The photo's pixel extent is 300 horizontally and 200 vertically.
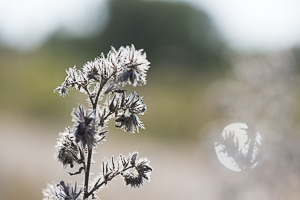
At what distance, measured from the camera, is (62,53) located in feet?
134

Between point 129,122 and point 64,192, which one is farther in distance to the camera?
point 129,122

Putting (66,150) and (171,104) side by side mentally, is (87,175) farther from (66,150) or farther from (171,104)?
(171,104)

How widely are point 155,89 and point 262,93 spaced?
25484 millimetres

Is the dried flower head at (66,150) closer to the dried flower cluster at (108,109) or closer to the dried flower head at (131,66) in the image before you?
the dried flower cluster at (108,109)

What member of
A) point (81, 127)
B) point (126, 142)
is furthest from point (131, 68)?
point (126, 142)

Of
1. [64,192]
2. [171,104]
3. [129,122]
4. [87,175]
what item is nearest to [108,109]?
[129,122]

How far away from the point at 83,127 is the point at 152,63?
40.4 m

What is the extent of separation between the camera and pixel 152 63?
4256 centimetres

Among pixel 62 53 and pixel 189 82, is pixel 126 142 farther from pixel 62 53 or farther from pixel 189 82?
pixel 62 53

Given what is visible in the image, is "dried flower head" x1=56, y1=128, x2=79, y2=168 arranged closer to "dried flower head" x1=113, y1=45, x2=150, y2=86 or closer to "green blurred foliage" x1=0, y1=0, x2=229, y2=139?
"dried flower head" x1=113, y1=45, x2=150, y2=86

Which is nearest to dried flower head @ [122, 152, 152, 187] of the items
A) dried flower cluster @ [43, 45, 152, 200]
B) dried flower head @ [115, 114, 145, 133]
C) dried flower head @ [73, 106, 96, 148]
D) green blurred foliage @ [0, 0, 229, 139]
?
dried flower cluster @ [43, 45, 152, 200]

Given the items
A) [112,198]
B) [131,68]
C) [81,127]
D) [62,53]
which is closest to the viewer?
[81,127]

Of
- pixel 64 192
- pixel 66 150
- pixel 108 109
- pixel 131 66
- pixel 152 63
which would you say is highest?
pixel 152 63

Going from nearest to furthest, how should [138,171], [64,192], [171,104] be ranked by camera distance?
[64,192], [138,171], [171,104]
